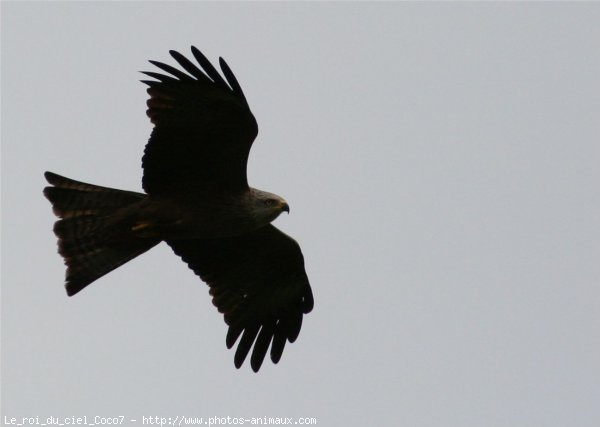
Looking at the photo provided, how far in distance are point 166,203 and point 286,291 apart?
2.22 m

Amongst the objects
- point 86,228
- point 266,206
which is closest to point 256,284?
point 266,206

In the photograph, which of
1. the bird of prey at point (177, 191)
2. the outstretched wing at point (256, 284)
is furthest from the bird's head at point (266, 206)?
the outstretched wing at point (256, 284)

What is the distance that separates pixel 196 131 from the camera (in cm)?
1387

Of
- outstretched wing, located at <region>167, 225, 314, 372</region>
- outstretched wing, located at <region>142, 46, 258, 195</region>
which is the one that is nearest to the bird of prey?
outstretched wing, located at <region>142, 46, 258, 195</region>

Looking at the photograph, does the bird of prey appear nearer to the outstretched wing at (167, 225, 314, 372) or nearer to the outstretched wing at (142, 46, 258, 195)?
the outstretched wing at (142, 46, 258, 195)

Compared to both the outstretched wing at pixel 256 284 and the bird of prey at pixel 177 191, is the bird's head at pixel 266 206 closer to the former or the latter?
the bird of prey at pixel 177 191

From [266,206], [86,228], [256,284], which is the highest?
[86,228]

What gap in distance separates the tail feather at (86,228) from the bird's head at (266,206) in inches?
49.1

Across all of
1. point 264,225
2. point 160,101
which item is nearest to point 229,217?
point 264,225

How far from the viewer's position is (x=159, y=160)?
14.0 metres

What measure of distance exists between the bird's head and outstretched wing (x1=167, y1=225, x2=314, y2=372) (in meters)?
1.05

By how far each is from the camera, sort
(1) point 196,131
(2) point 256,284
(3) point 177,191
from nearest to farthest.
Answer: (1) point 196,131
(3) point 177,191
(2) point 256,284

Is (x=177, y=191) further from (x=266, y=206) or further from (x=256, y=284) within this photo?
(x=256, y=284)

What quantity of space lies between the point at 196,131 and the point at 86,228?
5.54 feet
